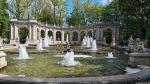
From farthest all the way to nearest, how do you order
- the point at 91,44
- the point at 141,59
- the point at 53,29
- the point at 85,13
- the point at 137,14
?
the point at 85,13 → the point at 53,29 → the point at 91,44 → the point at 137,14 → the point at 141,59

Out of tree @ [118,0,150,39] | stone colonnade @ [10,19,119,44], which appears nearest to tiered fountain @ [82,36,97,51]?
stone colonnade @ [10,19,119,44]

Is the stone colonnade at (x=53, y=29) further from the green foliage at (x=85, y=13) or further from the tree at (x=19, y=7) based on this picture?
Answer: the tree at (x=19, y=7)

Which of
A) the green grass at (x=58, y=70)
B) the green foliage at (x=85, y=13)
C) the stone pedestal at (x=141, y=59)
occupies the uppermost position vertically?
the green foliage at (x=85, y=13)

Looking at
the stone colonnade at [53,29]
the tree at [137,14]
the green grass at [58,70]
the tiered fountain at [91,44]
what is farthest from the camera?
the stone colonnade at [53,29]

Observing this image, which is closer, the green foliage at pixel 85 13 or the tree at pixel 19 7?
the tree at pixel 19 7

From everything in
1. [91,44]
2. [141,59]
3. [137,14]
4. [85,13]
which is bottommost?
[91,44]

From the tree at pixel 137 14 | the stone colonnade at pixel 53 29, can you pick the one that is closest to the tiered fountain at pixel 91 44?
the stone colonnade at pixel 53 29

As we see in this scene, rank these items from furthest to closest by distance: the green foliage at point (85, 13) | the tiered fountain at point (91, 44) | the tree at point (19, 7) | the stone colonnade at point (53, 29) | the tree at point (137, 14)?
the green foliage at point (85, 13)
the tree at point (19, 7)
the stone colonnade at point (53, 29)
the tree at point (137, 14)
the tiered fountain at point (91, 44)

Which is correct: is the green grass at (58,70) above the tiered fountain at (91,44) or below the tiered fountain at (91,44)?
below

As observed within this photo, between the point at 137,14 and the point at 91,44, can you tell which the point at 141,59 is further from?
the point at 91,44

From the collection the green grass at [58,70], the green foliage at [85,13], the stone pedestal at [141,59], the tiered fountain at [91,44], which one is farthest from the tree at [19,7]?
the stone pedestal at [141,59]

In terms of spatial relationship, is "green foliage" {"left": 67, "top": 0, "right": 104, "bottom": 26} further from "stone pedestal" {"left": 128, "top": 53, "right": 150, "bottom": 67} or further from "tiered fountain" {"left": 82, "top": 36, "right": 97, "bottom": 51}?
"stone pedestal" {"left": 128, "top": 53, "right": 150, "bottom": 67}

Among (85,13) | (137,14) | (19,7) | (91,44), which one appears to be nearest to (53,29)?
(85,13)

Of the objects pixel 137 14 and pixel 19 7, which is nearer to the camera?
pixel 137 14
